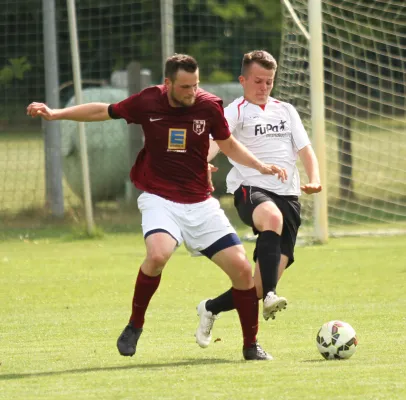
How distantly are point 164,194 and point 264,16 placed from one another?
1489 centimetres

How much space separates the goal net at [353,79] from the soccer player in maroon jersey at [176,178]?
21.7 ft

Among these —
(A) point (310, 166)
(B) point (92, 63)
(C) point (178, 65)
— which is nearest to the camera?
(C) point (178, 65)

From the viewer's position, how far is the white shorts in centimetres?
641

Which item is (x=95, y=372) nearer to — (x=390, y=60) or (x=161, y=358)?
(x=161, y=358)

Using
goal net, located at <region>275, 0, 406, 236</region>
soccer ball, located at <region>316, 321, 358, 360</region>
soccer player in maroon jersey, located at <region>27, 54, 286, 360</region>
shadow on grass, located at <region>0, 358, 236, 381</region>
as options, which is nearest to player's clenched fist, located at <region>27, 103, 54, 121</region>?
soccer player in maroon jersey, located at <region>27, 54, 286, 360</region>

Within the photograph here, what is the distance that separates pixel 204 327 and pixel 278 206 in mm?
997

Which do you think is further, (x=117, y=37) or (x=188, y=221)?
(x=117, y=37)

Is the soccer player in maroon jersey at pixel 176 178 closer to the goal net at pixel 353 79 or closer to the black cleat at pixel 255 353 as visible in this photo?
the black cleat at pixel 255 353

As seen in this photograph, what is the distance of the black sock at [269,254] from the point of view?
23.1 ft

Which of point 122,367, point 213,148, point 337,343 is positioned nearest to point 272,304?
point 337,343

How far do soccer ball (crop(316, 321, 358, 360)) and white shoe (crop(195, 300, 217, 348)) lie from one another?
786 mm

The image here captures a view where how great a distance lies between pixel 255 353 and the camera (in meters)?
6.49

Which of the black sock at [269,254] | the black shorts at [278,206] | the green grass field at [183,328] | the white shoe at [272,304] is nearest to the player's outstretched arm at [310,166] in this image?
the black shorts at [278,206]

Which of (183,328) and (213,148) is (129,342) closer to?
(213,148)
